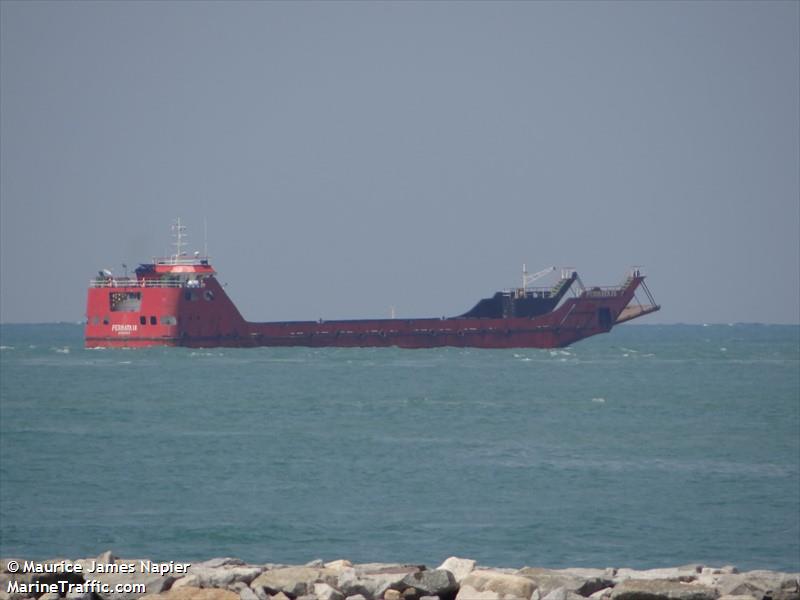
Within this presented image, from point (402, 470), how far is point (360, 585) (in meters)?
15.4

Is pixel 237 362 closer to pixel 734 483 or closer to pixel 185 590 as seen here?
pixel 734 483

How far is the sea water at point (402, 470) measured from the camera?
17.8 m

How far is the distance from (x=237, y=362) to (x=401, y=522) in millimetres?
40013

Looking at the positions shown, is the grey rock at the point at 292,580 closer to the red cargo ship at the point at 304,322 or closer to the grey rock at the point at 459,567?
the grey rock at the point at 459,567

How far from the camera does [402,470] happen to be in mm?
24547

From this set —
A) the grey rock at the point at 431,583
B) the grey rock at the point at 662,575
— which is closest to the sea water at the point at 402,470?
the grey rock at the point at 662,575

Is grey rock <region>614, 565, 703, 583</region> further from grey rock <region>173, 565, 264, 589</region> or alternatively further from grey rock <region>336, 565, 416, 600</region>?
grey rock <region>173, 565, 264, 589</region>

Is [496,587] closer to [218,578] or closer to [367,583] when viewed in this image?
[367,583]

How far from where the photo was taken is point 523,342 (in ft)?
Answer: 216

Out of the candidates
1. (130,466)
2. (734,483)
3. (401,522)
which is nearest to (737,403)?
(734,483)

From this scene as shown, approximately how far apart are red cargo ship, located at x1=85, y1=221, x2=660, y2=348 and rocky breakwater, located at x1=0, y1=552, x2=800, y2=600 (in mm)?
50491

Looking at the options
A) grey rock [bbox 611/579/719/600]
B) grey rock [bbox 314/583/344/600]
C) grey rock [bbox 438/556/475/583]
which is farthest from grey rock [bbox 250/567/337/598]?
grey rock [bbox 611/579/719/600]

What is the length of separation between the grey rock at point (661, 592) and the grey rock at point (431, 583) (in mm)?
1051

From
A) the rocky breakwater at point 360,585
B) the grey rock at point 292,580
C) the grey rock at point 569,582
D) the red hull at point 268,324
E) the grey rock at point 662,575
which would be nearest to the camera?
the rocky breakwater at point 360,585
